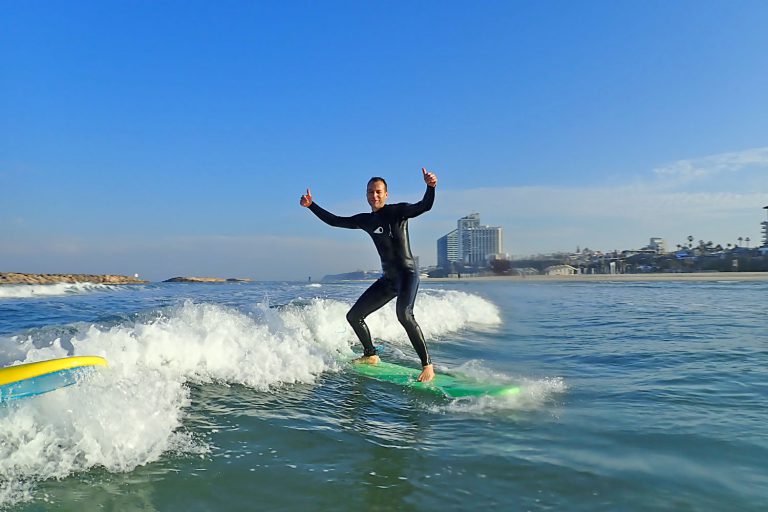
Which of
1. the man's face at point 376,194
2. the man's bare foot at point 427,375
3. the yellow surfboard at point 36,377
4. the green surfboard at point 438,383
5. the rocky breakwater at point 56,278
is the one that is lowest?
the green surfboard at point 438,383

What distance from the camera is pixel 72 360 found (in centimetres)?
364

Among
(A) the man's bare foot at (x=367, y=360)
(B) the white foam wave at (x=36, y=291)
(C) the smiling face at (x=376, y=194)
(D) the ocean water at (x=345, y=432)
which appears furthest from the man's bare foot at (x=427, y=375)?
(B) the white foam wave at (x=36, y=291)

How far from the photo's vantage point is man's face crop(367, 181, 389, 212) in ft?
20.0

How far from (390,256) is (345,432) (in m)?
2.68

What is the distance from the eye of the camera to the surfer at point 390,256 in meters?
5.89

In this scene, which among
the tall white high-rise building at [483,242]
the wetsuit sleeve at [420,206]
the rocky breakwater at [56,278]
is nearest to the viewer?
the wetsuit sleeve at [420,206]

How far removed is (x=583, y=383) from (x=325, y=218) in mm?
3762

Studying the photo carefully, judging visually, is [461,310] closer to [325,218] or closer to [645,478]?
[325,218]

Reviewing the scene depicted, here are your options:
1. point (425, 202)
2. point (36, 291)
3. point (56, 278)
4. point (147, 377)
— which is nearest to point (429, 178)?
point (425, 202)

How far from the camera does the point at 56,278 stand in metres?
47.5

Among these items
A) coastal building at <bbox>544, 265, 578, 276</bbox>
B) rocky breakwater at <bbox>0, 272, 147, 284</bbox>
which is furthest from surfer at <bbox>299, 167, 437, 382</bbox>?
coastal building at <bbox>544, 265, 578, 276</bbox>

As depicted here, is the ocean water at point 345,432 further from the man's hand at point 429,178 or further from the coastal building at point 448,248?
the coastal building at point 448,248

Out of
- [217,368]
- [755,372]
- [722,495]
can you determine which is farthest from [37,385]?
[755,372]

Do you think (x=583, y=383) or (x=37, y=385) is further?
(x=583, y=383)
